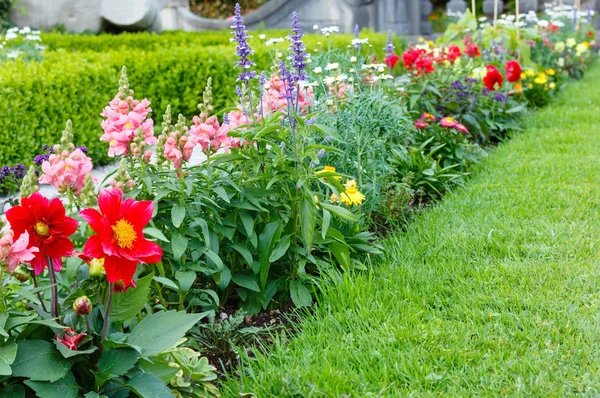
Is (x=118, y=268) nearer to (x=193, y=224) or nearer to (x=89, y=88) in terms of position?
(x=193, y=224)

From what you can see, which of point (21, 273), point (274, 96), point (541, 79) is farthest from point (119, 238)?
point (541, 79)

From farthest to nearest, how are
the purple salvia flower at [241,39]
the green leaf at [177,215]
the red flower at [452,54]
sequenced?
the red flower at [452,54] → the purple salvia flower at [241,39] → the green leaf at [177,215]

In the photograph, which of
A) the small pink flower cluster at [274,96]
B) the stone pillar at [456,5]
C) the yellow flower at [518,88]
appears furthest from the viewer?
the stone pillar at [456,5]

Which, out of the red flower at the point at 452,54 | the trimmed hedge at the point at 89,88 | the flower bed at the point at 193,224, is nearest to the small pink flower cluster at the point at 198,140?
the flower bed at the point at 193,224

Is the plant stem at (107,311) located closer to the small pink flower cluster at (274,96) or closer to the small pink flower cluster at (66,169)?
the small pink flower cluster at (66,169)

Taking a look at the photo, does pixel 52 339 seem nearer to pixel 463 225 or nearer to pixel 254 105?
pixel 254 105

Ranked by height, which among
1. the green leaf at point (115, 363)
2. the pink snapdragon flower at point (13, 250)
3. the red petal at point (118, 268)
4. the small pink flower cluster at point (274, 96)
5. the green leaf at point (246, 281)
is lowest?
the green leaf at point (246, 281)

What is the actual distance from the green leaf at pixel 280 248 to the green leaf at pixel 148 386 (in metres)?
0.96

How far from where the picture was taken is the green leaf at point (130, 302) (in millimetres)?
2385

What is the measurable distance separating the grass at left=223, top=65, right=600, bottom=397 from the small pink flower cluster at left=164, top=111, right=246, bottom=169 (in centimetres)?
86

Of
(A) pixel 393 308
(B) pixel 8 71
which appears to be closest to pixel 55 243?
(A) pixel 393 308

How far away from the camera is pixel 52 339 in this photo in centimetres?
226

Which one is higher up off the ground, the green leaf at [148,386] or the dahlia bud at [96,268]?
the dahlia bud at [96,268]

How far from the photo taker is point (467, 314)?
10.1ft
